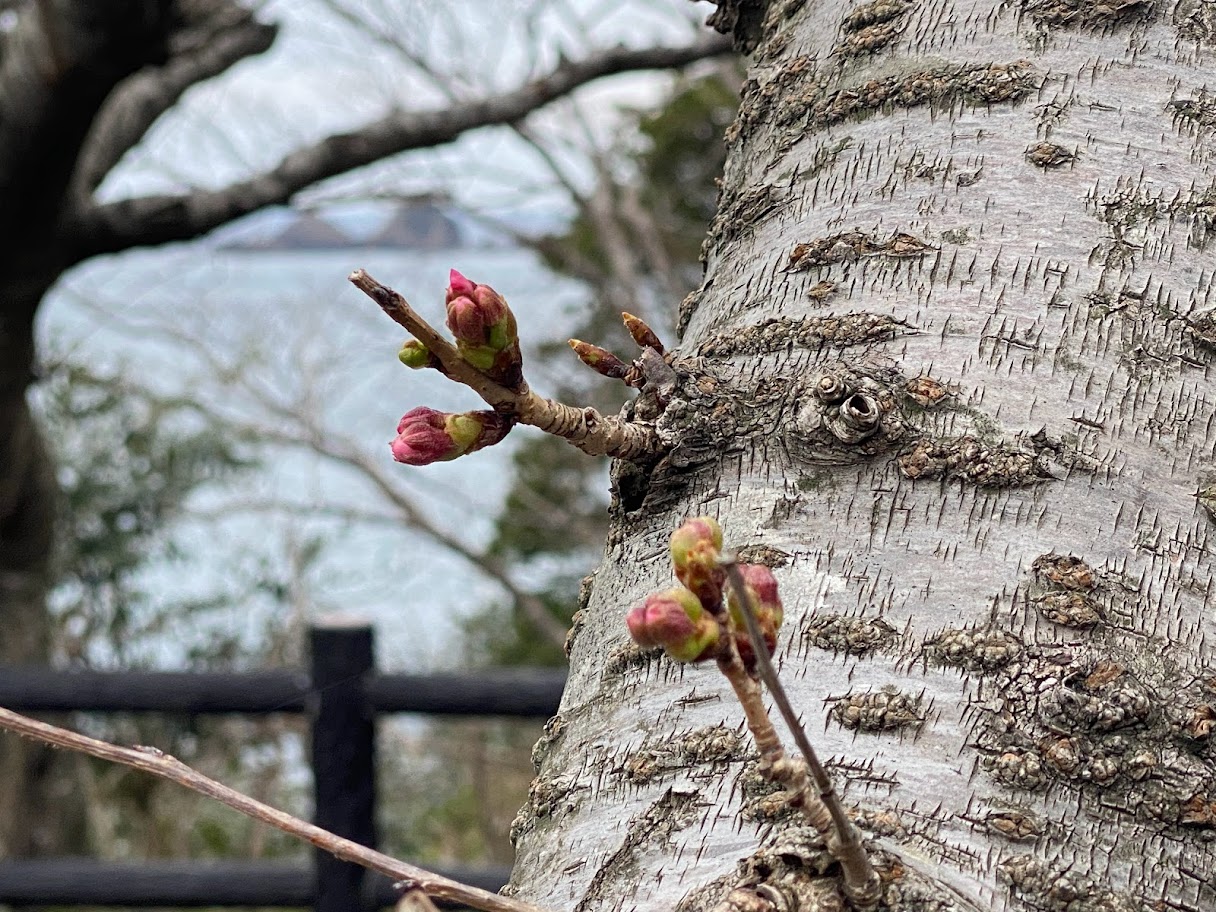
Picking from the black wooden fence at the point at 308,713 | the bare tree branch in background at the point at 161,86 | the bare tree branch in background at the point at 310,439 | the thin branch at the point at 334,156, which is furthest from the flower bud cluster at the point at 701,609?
the bare tree branch in background at the point at 310,439

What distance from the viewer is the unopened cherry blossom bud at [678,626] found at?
0.36m

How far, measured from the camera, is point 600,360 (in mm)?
625

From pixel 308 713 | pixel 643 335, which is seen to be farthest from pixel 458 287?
pixel 308 713

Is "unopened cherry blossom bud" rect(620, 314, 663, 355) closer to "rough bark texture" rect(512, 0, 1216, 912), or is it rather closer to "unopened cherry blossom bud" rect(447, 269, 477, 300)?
"rough bark texture" rect(512, 0, 1216, 912)

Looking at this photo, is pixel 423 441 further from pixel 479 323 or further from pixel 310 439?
pixel 310 439

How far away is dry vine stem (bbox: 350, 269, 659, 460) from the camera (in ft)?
1.42

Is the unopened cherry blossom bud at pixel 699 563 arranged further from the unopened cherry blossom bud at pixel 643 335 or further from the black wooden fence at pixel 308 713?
the black wooden fence at pixel 308 713

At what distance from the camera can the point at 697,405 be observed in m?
0.55

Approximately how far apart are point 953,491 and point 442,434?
9.1 inches

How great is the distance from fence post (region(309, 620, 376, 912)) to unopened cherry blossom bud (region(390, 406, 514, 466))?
2.09 metres

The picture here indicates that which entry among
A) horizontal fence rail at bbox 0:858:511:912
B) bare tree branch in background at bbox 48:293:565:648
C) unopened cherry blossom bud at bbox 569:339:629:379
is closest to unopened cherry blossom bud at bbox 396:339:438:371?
unopened cherry blossom bud at bbox 569:339:629:379

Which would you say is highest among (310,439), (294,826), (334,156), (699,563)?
(334,156)

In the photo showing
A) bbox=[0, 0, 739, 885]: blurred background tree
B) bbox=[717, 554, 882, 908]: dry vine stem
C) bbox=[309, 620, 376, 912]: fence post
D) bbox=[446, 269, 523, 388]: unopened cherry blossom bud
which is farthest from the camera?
bbox=[0, 0, 739, 885]: blurred background tree

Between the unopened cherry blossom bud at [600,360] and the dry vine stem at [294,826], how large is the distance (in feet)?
0.99
